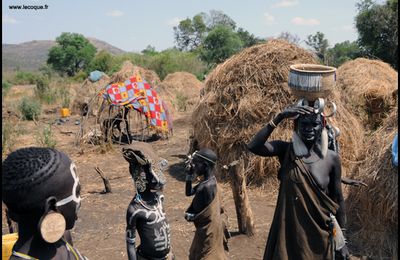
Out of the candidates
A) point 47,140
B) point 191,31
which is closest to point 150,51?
point 191,31

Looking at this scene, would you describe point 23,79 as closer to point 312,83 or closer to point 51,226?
point 312,83

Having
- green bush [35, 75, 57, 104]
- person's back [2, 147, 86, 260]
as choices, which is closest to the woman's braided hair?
person's back [2, 147, 86, 260]

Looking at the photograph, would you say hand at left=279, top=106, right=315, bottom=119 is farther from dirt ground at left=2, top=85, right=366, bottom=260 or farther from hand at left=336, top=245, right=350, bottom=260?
dirt ground at left=2, top=85, right=366, bottom=260

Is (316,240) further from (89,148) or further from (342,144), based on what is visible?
(89,148)

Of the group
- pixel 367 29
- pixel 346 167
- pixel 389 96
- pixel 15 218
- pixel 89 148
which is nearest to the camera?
pixel 15 218

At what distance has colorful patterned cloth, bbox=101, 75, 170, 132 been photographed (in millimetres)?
10477

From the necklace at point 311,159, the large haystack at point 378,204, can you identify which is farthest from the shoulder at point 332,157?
the large haystack at point 378,204

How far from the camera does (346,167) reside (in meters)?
7.32

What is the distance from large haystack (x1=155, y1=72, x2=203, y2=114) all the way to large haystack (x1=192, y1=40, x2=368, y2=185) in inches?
358

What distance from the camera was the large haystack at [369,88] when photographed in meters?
8.87

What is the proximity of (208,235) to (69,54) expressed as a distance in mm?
42315

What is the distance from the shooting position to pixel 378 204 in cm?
457

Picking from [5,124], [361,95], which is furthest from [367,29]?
[5,124]

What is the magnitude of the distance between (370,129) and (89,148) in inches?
272
